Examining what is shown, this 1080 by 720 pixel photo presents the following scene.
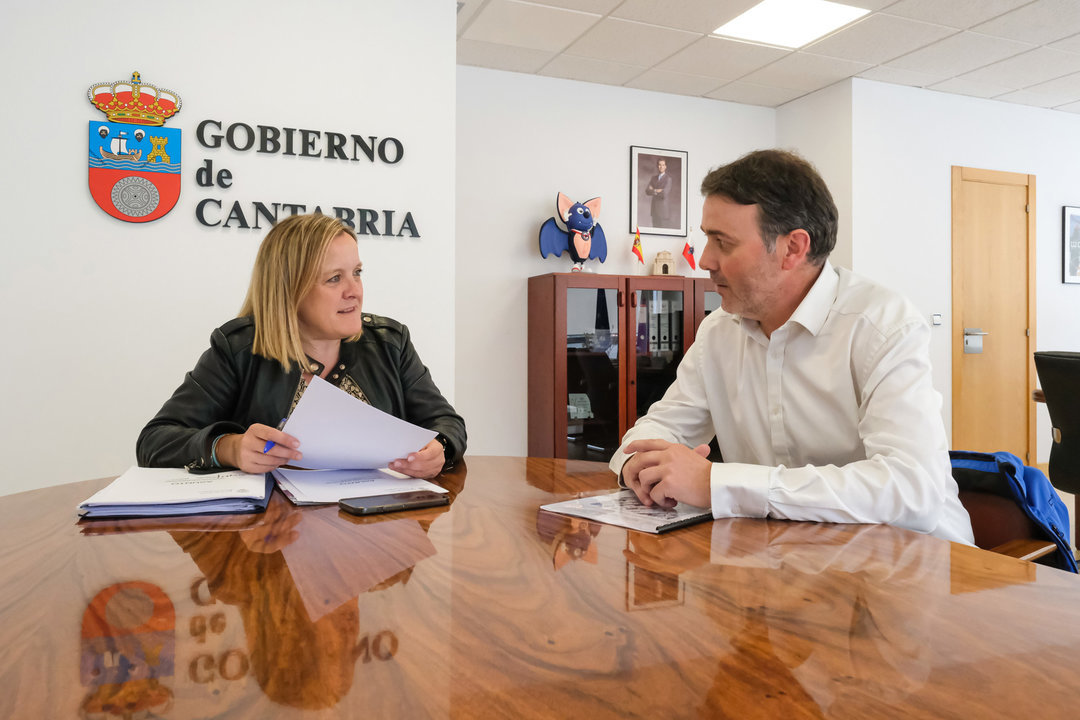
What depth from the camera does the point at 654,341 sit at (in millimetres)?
4797

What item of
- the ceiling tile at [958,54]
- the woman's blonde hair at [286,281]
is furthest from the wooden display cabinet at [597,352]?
the woman's blonde hair at [286,281]

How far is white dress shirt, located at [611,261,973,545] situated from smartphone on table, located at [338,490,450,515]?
1.26ft

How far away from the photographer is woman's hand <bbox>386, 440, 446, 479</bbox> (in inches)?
56.7

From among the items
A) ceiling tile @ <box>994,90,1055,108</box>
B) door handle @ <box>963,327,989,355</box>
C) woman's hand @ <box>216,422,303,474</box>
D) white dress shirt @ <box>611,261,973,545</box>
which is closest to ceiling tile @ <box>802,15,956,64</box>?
ceiling tile @ <box>994,90,1055,108</box>

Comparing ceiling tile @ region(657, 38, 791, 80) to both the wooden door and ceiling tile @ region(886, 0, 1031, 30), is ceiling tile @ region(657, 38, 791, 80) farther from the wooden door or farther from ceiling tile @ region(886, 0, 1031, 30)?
the wooden door

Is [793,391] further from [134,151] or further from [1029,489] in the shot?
[134,151]

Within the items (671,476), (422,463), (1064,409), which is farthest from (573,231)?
(671,476)

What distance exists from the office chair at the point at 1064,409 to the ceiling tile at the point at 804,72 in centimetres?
258

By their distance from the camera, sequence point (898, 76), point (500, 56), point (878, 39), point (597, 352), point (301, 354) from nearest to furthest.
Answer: point (301, 354) < point (878, 39) < point (500, 56) < point (597, 352) < point (898, 76)

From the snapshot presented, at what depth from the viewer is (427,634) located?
0.66 meters

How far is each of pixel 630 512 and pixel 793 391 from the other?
54 cm

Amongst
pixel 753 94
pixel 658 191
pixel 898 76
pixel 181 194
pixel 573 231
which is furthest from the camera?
pixel 753 94

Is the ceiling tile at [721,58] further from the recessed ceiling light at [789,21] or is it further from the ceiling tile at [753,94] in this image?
the ceiling tile at [753,94]

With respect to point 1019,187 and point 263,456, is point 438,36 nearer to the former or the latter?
point 263,456
